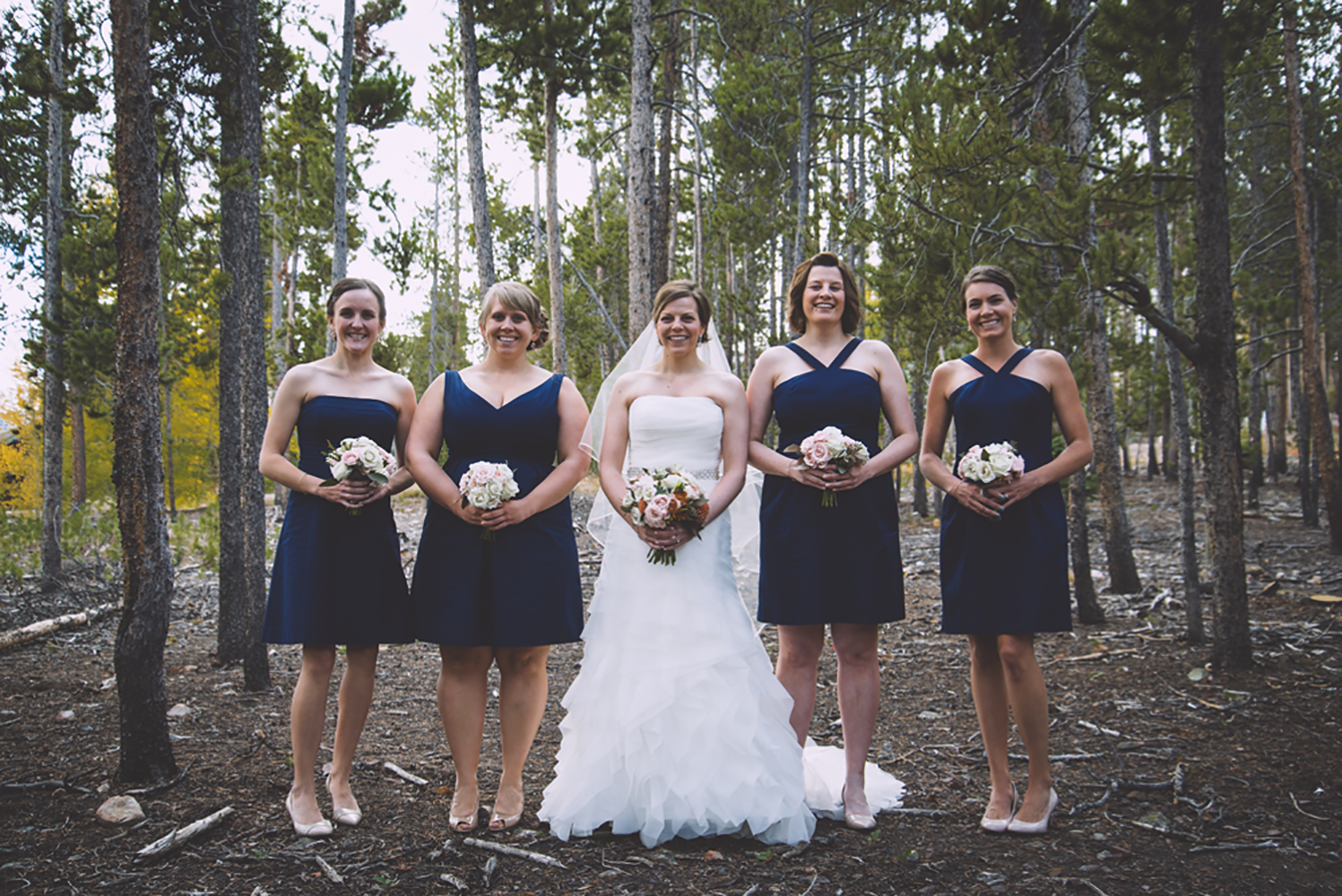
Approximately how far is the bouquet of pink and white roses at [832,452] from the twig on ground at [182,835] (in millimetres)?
3188

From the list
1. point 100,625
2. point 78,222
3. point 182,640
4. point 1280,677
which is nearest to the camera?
point 1280,677

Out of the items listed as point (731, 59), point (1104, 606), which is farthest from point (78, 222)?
point (1104, 606)

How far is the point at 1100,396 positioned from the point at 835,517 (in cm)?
495

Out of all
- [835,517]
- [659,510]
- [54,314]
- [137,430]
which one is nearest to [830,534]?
[835,517]

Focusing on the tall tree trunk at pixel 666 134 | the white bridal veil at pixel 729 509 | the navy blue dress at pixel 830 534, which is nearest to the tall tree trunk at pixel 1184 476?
the navy blue dress at pixel 830 534

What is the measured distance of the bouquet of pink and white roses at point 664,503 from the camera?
3711 mm

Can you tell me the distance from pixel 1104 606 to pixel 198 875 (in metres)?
8.30

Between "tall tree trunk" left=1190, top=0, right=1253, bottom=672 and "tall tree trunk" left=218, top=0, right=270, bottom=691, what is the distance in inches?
266

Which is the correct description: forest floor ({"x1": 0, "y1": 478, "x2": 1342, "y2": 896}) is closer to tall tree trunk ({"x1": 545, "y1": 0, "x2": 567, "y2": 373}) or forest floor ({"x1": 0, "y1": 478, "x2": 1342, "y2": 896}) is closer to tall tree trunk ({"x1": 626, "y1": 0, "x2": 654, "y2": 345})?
tall tree trunk ({"x1": 626, "y1": 0, "x2": 654, "y2": 345})

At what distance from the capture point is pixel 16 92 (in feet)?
34.4

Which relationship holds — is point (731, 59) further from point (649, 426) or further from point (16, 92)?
point (649, 426)

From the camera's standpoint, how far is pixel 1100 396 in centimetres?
748

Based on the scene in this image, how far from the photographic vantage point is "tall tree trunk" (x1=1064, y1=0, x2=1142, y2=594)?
688 centimetres

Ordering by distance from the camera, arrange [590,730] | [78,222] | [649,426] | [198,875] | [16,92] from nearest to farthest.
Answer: [198,875] < [590,730] < [649,426] < [16,92] < [78,222]
